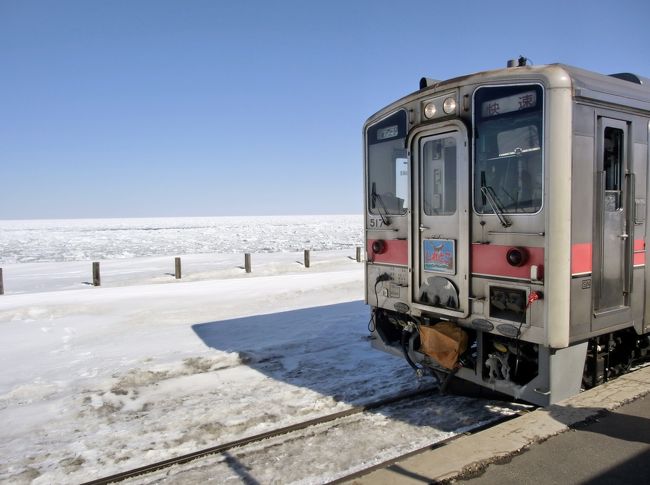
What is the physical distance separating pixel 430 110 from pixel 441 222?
111cm

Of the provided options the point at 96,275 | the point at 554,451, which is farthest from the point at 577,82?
the point at 96,275

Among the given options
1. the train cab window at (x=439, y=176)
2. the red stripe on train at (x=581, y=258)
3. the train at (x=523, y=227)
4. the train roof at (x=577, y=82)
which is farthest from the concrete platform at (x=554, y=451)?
the train roof at (x=577, y=82)

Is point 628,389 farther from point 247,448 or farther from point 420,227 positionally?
point 247,448

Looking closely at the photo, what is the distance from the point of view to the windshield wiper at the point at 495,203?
4.25 metres

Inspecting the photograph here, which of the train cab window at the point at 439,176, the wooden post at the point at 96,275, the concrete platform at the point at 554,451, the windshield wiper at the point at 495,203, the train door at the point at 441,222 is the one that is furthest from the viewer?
the wooden post at the point at 96,275

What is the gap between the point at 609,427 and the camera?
411cm

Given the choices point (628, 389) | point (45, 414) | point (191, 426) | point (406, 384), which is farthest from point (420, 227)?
point (45, 414)

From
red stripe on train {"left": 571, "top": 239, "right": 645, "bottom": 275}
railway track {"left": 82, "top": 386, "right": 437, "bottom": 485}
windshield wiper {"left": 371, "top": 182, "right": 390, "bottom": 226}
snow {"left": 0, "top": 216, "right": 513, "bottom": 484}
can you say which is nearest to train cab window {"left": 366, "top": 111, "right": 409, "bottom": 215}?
windshield wiper {"left": 371, "top": 182, "right": 390, "bottom": 226}

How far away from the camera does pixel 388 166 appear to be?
5586mm

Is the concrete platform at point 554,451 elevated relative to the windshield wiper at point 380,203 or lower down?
lower down

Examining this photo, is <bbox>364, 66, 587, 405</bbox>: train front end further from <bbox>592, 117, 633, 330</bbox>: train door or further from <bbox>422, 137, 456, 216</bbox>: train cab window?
<bbox>592, 117, 633, 330</bbox>: train door

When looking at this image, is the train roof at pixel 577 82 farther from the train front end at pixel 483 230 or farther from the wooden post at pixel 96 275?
the wooden post at pixel 96 275

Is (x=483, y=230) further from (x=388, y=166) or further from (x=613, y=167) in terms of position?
(x=388, y=166)

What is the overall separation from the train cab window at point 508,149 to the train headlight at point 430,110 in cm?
49
